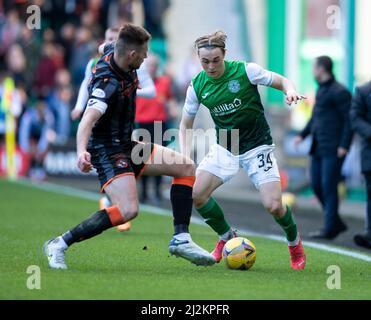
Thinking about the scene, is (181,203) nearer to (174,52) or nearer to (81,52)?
(174,52)

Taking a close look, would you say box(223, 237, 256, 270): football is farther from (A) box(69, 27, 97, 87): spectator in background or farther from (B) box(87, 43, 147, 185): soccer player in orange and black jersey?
(A) box(69, 27, 97, 87): spectator in background

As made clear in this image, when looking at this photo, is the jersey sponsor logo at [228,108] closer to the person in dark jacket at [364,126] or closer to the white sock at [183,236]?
the white sock at [183,236]

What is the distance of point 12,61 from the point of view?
86.9 ft

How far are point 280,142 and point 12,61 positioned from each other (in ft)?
26.4

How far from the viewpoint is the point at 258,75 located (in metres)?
9.62

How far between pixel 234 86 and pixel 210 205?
111 centimetres

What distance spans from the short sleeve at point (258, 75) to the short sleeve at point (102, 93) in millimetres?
1285

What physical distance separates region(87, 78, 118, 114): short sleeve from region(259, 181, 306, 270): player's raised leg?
1645mm

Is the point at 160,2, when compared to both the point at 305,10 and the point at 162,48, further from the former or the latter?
the point at 305,10

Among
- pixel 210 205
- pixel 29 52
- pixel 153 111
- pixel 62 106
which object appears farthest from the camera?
pixel 29 52

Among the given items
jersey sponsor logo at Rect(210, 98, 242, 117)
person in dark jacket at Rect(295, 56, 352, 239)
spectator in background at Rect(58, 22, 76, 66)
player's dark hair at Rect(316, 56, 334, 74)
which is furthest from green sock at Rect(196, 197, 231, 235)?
spectator in background at Rect(58, 22, 76, 66)

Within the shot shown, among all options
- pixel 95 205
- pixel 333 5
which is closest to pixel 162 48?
pixel 333 5

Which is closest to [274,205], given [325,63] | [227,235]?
[227,235]
